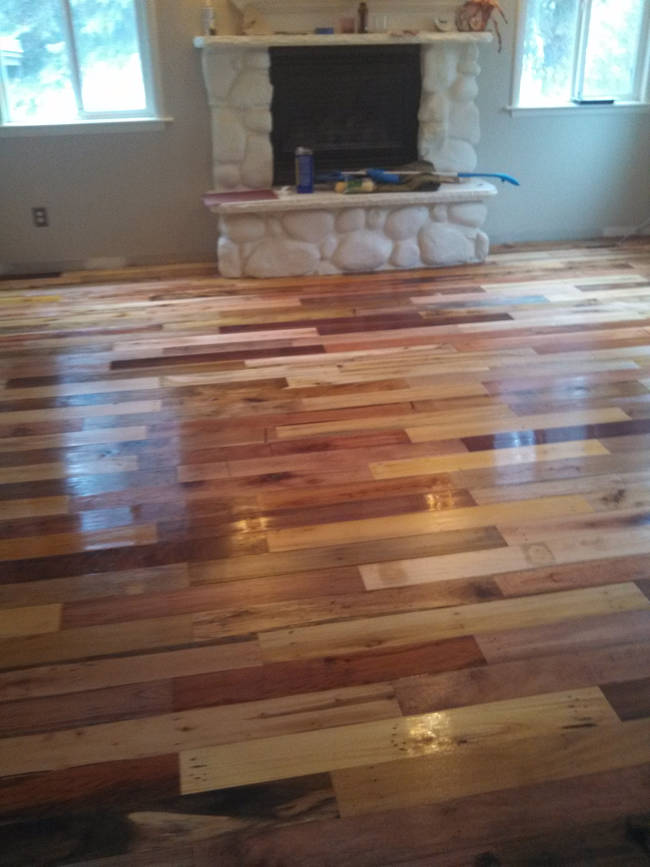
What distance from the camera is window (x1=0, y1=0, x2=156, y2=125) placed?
14.9 feet

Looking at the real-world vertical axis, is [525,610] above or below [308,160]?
below

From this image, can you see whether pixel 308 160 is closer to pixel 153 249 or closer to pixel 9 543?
pixel 153 249

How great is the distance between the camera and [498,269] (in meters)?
4.86

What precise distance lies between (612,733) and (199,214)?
4.03m

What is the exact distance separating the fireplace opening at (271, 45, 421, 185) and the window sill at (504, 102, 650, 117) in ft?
2.17

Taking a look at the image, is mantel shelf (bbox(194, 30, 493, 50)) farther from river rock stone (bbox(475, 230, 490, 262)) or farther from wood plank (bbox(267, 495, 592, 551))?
wood plank (bbox(267, 495, 592, 551))

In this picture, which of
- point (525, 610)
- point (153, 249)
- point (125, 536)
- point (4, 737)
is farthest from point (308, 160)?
point (4, 737)

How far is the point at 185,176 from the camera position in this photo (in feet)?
16.0

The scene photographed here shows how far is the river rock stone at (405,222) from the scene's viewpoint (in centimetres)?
475

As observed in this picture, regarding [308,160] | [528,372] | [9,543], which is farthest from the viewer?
[308,160]

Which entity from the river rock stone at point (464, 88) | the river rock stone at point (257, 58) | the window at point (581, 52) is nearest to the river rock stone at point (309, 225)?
the river rock stone at point (257, 58)

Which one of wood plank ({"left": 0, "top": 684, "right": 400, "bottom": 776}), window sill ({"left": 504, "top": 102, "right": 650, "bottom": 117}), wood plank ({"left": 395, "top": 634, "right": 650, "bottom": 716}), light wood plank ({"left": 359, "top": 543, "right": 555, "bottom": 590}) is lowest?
wood plank ({"left": 0, "top": 684, "right": 400, "bottom": 776})

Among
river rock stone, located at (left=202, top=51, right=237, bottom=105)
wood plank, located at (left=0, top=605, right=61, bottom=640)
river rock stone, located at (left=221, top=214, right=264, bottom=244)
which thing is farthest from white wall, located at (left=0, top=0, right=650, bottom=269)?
wood plank, located at (left=0, top=605, right=61, bottom=640)

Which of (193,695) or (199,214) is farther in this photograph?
(199,214)
